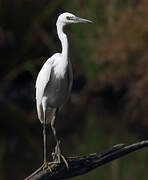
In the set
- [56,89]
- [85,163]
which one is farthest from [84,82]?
[85,163]

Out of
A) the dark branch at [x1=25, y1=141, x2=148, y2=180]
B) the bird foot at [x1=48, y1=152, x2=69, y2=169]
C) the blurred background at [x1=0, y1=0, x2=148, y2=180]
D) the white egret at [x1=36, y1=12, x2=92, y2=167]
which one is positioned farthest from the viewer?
the blurred background at [x1=0, y1=0, x2=148, y2=180]

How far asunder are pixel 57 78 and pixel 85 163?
2.57ft

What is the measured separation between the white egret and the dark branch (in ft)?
0.57

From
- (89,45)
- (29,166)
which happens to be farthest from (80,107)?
(29,166)

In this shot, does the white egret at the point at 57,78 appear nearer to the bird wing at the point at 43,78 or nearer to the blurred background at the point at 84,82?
the bird wing at the point at 43,78

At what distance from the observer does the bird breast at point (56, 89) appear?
6.30 m

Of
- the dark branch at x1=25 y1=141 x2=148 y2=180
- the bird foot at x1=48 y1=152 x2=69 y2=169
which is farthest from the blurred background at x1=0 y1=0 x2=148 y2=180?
the dark branch at x1=25 y1=141 x2=148 y2=180

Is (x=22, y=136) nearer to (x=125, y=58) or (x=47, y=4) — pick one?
(x=125, y=58)

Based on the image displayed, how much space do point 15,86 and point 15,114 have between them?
3.45 metres

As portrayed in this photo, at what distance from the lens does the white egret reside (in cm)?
620

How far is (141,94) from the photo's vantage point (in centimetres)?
1392

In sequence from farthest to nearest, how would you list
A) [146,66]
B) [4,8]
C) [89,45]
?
[4,8] → [89,45] → [146,66]

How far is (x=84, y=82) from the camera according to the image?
18125 millimetres

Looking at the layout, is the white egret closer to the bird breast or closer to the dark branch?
the bird breast
